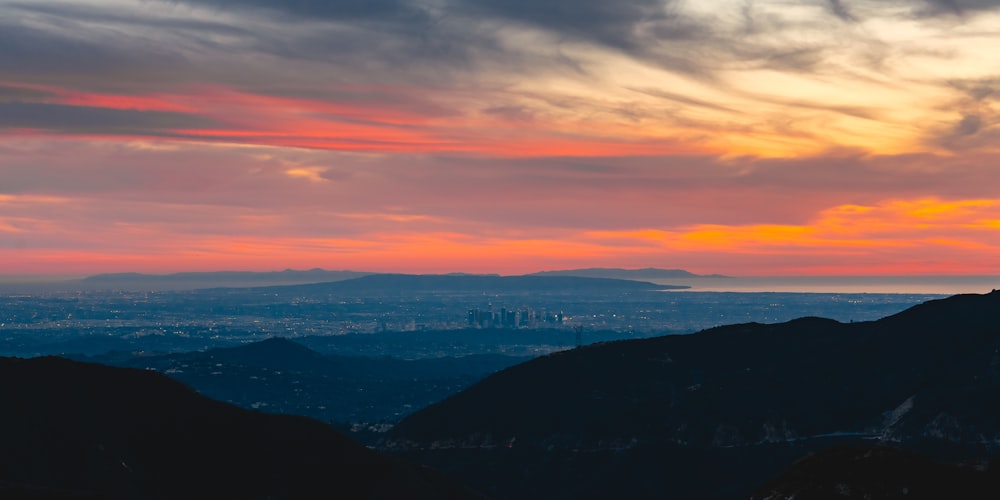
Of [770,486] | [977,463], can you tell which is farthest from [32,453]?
[977,463]

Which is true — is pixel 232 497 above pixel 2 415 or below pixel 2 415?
below

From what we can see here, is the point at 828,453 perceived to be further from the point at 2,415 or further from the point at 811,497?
the point at 2,415

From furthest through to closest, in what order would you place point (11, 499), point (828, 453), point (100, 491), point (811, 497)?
point (100, 491) < point (828, 453) < point (811, 497) < point (11, 499)

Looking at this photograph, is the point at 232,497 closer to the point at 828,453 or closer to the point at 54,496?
the point at 54,496

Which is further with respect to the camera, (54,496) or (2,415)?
(2,415)

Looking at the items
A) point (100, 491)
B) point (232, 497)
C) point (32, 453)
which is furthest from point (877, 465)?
point (32, 453)

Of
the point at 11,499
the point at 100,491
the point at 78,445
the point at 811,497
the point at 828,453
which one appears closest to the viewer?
the point at 11,499
